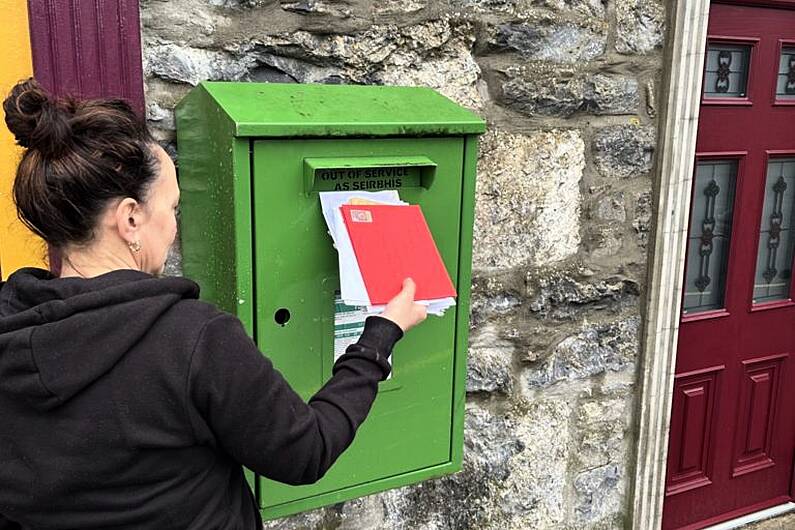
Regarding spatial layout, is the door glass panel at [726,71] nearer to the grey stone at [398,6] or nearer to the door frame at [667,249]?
the door frame at [667,249]

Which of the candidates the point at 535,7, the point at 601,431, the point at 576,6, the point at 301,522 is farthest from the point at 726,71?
the point at 301,522

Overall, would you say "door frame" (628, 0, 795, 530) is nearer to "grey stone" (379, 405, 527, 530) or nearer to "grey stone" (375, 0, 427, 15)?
"grey stone" (379, 405, 527, 530)

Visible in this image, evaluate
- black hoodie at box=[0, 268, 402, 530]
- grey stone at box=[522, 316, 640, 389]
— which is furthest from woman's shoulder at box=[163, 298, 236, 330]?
grey stone at box=[522, 316, 640, 389]

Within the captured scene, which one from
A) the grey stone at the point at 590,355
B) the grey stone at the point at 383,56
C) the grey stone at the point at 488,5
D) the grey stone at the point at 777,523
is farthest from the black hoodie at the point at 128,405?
the grey stone at the point at 777,523

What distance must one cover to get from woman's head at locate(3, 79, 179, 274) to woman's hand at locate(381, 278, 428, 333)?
0.45 m

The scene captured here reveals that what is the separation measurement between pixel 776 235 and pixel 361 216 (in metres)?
2.24

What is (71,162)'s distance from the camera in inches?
44.7

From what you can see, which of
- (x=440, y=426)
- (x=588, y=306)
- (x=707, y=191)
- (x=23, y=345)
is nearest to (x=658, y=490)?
(x=588, y=306)

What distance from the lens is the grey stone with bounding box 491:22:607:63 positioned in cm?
225

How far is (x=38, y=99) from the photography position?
3.88 ft

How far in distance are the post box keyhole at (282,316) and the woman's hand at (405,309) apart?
0.83ft

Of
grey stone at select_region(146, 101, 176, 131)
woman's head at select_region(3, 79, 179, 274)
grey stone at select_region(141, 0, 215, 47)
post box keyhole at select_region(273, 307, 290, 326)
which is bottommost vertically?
post box keyhole at select_region(273, 307, 290, 326)

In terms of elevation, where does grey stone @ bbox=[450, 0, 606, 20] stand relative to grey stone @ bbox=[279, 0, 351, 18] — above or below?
above

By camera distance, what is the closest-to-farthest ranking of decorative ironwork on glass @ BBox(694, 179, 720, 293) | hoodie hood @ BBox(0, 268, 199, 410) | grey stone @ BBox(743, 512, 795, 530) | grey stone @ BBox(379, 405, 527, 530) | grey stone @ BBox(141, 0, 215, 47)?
hoodie hood @ BBox(0, 268, 199, 410)
grey stone @ BBox(141, 0, 215, 47)
grey stone @ BBox(379, 405, 527, 530)
decorative ironwork on glass @ BBox(694, 179, 720, 293)
grey stone @ BBox(743, 512, 795, 530)
